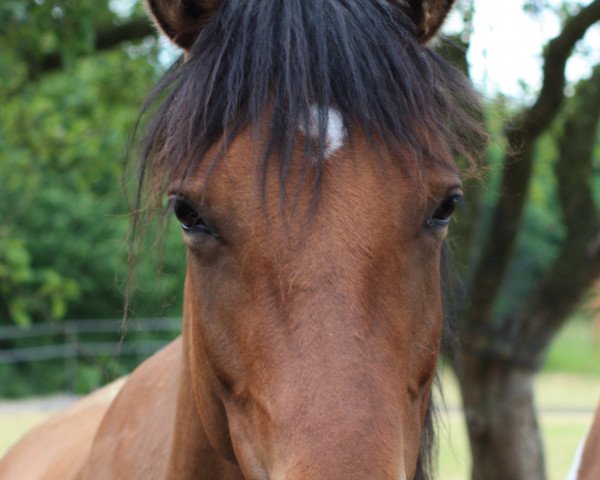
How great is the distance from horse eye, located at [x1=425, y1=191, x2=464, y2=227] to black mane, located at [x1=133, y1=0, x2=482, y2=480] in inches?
4.0

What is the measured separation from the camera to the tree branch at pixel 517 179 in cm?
492

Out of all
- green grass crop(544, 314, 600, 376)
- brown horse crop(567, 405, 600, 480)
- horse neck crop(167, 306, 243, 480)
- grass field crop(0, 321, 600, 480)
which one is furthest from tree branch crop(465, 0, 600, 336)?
green grass crop(544, 314, 600, 376)

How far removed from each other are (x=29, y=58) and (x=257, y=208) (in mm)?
4864

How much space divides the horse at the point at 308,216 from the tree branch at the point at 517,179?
2887mm

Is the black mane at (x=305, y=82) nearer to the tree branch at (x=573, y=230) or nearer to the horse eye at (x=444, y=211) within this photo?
the horse eye at (x=444, y=211)

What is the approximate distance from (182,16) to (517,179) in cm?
381

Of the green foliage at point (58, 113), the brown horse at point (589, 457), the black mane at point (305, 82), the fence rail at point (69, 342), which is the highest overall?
the black mane at point (305, 82)

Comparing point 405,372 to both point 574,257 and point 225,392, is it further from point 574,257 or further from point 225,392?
point 574,257

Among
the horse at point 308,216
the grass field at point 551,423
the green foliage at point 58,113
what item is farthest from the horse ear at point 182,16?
the grass field at point 551,423

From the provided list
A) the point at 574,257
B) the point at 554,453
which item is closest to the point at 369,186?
the point at 574,257

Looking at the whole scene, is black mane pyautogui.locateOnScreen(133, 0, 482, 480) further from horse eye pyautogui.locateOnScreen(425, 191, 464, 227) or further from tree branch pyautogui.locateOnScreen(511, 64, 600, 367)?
tree branch pyautogui.locateOnScreen(511, 64, 600, 367)

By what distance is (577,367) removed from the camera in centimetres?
3094

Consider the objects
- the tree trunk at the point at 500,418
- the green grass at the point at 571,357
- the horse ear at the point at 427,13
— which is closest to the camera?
the horse ear at the point at 427,13

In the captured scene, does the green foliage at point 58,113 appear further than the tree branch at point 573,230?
No
